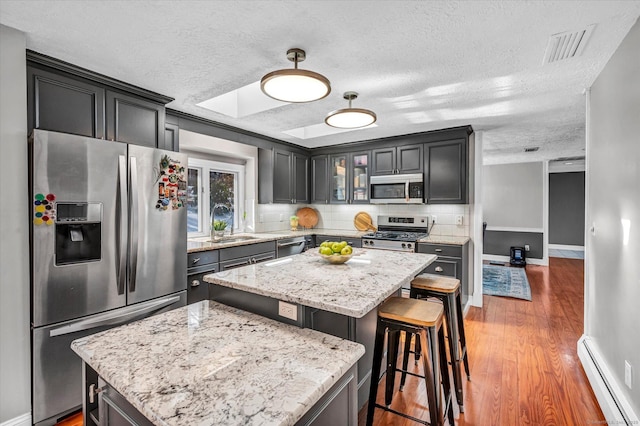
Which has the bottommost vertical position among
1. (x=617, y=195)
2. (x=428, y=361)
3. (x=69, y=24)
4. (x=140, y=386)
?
(x=428, y=361)

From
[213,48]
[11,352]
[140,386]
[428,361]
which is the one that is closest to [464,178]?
[428,361]

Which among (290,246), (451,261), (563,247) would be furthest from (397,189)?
(563,247)

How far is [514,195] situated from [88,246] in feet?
25.2

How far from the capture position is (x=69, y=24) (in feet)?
5.39

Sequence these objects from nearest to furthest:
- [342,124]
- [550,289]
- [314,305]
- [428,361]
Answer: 1. [314,305]
2. [428,361]
3. [342,124]
4. [550,289]

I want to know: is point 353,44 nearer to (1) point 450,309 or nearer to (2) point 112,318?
(1) point 450,309

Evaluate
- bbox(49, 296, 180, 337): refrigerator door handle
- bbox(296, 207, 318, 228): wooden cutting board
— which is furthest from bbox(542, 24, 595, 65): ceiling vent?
bbox(296, 207, 318, 228): wooden cutting board

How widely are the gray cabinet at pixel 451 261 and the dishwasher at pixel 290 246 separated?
1.56 m

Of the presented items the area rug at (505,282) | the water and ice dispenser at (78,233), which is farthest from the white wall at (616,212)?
the water and ice dispenser at (78,233)

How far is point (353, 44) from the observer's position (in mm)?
1848

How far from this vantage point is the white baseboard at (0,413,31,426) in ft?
5.60

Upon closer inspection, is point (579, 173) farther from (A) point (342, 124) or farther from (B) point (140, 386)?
(B) point (140, 386)

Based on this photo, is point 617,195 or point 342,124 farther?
point 342,124

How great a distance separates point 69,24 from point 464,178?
3786 mm
